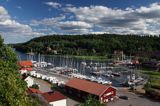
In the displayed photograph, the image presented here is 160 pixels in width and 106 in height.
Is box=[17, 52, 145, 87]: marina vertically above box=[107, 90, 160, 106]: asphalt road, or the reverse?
box=[107, 90, 160, 106]: asphalt road

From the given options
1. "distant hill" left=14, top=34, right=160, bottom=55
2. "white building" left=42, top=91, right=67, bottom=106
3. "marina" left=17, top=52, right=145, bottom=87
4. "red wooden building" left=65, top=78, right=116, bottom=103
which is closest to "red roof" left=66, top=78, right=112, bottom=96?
"red wooden building" left=65, top=78, right=116, bottom=103

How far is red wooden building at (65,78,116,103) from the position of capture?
41.0m

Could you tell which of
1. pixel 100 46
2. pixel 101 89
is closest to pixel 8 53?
pixel 101 89

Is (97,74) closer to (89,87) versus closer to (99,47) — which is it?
(89,87)

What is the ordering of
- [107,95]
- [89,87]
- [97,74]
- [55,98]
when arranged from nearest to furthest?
[55,98], [107,95], [89,87], [97,74]

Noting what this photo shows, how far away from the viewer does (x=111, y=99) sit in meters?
42.8

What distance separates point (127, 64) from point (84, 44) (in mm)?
62440

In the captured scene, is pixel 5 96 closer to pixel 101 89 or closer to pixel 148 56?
pixel 101 89

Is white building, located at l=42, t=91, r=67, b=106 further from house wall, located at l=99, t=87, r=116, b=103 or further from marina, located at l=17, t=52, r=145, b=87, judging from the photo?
marina, located at l=17, t=52, r=145, b=87

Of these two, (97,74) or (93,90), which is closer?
(93,90)

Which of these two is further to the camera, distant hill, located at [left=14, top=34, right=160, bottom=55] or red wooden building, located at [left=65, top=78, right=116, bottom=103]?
distant hill, located at [left=14, top=34, right=160, bottom=55]

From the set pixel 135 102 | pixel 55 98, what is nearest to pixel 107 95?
pixel 135 102

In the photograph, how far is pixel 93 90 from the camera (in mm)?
41969

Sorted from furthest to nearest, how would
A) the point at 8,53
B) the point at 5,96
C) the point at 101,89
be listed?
the point at 101,89
the point at 8,53
the point at 5,96
